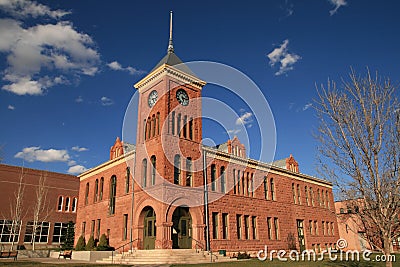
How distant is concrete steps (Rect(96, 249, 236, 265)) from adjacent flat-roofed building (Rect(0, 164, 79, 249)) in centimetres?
2065

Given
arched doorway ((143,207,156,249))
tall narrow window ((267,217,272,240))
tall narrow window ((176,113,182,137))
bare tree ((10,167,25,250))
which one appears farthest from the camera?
bare tree ((10,167,25,250))

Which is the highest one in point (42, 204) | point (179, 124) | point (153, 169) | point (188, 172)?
point (179, 124)

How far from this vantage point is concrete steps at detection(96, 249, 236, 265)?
67.8 ft

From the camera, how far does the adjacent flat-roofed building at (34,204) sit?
3862cm

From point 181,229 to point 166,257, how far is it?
427 centimetres

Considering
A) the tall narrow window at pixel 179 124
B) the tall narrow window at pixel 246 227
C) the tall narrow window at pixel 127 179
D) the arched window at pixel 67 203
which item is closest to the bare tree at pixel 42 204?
the arched window at pixel 67 203

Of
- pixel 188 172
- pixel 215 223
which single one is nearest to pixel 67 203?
pixel 188 172

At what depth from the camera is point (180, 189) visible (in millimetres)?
24656

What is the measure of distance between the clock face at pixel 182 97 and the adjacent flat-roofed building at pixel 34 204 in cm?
2325

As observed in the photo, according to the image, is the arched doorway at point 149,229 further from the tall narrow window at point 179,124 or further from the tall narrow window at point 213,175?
the tall narrow window at point 179,124

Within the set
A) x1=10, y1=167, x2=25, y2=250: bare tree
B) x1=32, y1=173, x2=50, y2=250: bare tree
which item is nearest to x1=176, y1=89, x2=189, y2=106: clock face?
x1=10, y1=167, x2=25, y2=250: bare tree

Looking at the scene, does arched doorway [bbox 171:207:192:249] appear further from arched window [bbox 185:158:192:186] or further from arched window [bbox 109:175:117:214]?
arched window [bbox 109:175:117:214]

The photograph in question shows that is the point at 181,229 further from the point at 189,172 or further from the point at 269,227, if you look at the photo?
the point at 269,227

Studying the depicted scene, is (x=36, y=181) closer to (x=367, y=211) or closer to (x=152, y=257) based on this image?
(x=152, y=257)
